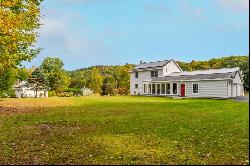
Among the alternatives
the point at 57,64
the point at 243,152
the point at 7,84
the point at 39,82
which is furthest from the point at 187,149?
the point at 57,64

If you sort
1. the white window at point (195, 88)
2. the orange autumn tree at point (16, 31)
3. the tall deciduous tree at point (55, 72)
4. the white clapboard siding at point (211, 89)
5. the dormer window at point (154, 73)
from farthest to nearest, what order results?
the tall deciduous tree at point (55, 72), the dormer window at point (154, 73), the white window at point (195, 88), the white clapboard siding at point (211, 89), the orange autumn tree at point (16, 31)

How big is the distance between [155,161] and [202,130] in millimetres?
6256

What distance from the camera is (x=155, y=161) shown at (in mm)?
10602

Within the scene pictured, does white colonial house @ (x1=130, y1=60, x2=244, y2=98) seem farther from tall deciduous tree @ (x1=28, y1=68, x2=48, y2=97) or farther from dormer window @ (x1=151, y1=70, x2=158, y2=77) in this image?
tall deciduous tree @ (x1=28, y1=68, x2=48, y2=97)

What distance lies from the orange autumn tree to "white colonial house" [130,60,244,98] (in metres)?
32.1

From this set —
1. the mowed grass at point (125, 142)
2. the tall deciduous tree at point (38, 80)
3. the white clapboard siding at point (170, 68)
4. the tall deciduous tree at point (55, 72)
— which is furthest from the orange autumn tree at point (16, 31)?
the tall deciduous tree at point (55, 72)

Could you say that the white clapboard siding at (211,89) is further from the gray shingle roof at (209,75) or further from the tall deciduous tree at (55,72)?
the tall deciduous tree at (55,72)

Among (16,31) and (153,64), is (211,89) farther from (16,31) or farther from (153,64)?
(16,31)

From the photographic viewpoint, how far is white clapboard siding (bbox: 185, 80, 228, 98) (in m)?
53.6

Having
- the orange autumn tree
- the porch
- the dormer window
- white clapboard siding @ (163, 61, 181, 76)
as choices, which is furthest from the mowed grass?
the dormer window

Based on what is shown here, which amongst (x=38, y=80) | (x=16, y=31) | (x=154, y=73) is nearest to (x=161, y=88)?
(x=154, y=73)

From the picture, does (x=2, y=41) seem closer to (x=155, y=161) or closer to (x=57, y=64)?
(x=155, y=161)

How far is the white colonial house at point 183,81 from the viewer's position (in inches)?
2141

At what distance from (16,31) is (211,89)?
3574 centimetres
